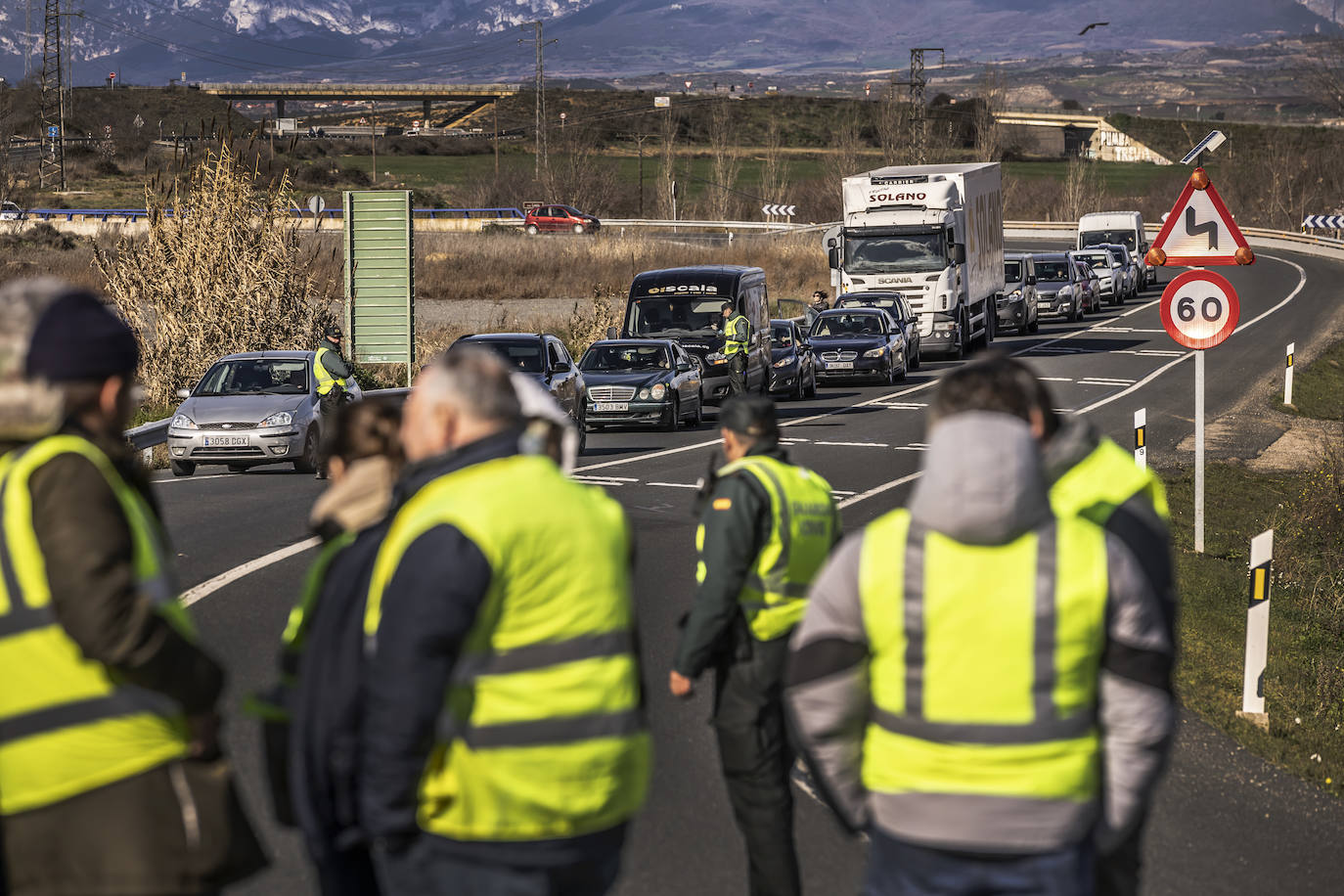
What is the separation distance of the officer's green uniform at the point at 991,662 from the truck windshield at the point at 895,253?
33797 mm

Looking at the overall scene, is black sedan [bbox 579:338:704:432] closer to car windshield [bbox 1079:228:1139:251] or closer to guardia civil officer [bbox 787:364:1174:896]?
guardia civil officer [bbox 787:364:1174:896]

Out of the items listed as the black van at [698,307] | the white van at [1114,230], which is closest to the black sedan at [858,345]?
the black van at [698,307]

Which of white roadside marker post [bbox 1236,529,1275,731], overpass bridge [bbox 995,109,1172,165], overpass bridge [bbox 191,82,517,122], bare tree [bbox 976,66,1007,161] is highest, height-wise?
overpass bridge [bbox 191,82,517,122]

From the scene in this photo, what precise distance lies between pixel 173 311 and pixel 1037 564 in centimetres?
2505

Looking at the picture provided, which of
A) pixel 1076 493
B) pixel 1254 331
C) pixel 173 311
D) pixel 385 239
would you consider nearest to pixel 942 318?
pixel 1254 331

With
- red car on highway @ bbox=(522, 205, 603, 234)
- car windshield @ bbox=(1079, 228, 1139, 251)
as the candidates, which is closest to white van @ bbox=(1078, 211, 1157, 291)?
car windshield @ bbox=(1079, 228, 1139, 251)

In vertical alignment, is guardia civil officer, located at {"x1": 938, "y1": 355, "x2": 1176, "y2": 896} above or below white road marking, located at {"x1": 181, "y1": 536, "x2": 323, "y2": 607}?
above

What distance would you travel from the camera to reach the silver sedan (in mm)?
19266

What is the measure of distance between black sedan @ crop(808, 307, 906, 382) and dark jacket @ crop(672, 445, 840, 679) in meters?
27.4

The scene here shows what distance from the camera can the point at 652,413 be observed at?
81.8ft

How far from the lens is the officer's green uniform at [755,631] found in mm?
5562

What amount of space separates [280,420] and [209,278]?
875cm

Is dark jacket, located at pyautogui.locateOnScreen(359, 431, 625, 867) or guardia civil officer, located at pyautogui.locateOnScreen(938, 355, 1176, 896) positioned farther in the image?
guardia civil officer, located at pyautogui.locateOnScreen(938, 355, 1176, 896)

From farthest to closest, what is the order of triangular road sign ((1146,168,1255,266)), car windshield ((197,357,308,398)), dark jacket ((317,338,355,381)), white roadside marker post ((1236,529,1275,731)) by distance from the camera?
car windshield ((197,357,308,398)) → dark jacket ((317,338,355,381)) → triangular road sign ((1146,168,1255,266)) → white roadside marker post ((1236,529,1275,731))
